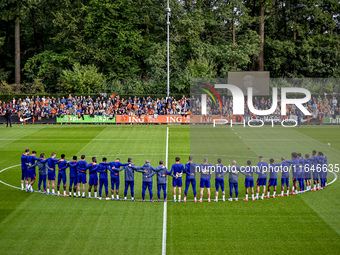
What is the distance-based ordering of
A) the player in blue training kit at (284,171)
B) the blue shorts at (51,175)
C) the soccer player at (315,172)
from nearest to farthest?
the player in blue training kit at (284,171) < the blue shorts at (51,175) < the soccer player at (315,172)

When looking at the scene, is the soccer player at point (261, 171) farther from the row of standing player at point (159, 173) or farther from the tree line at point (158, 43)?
the tree line at point (158, 43)

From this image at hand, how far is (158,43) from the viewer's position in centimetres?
5434

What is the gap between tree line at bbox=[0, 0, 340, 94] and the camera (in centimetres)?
5325

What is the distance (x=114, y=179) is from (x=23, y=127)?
82.1ft

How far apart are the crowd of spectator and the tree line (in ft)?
23.0

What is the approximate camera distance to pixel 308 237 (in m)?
12.9

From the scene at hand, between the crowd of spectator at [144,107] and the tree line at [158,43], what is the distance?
701 cm

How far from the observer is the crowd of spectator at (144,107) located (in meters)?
41.5

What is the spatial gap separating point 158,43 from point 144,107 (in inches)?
544

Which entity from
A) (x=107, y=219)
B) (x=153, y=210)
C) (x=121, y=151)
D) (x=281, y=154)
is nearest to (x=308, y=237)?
(x=153, y=210)

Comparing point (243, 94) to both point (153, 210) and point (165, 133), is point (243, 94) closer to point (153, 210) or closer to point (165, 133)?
point (165, 133)

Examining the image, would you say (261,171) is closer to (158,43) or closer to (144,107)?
(144,107)

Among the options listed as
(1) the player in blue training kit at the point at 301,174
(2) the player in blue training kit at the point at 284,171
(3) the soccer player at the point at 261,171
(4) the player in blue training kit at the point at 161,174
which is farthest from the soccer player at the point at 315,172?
(4) the player in blue training kit at the point at 161,174

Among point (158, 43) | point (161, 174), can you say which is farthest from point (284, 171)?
point (158, 43)
